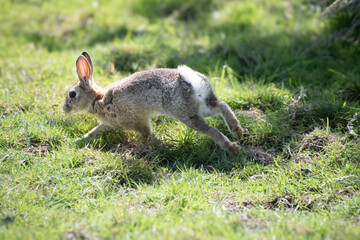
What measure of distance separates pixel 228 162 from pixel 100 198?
1.40 meters

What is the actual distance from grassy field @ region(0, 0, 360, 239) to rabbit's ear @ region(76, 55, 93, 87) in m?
0.57

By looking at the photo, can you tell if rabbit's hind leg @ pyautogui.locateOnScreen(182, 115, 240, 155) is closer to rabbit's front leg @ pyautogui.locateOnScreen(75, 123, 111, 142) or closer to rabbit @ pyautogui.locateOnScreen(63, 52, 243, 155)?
rabbit @ pyautogui.locateOnScreen(63, 52, 243, 155)

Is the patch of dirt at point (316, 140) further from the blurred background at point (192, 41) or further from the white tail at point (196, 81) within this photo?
the white tail at point (196, 81)

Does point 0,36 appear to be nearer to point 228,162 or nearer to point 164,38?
point 164,38

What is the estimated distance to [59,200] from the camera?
3371mm

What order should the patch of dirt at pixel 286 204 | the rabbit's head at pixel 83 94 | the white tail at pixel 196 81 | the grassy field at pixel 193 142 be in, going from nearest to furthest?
the grassy field at pixel 193 142, the patch of dirt at pixel 286 204, the white tail at pixel 196 81, the rabbit's head at pixel 83 94

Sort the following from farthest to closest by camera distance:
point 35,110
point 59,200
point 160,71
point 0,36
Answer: point 0,36, point 35,110, point 160,71, point 59,200

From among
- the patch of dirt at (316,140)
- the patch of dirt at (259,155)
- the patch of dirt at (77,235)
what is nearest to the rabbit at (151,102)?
the patch of dirt at (259,155)

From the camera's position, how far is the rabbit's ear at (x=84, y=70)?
4.33m

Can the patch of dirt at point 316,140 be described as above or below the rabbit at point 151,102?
below

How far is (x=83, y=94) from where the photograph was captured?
4535mm

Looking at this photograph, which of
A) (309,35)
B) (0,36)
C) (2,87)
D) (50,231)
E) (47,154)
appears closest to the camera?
(50,231)

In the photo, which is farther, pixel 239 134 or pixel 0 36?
pixel 0 36

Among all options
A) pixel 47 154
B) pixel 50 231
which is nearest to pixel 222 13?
pixel 47 154
